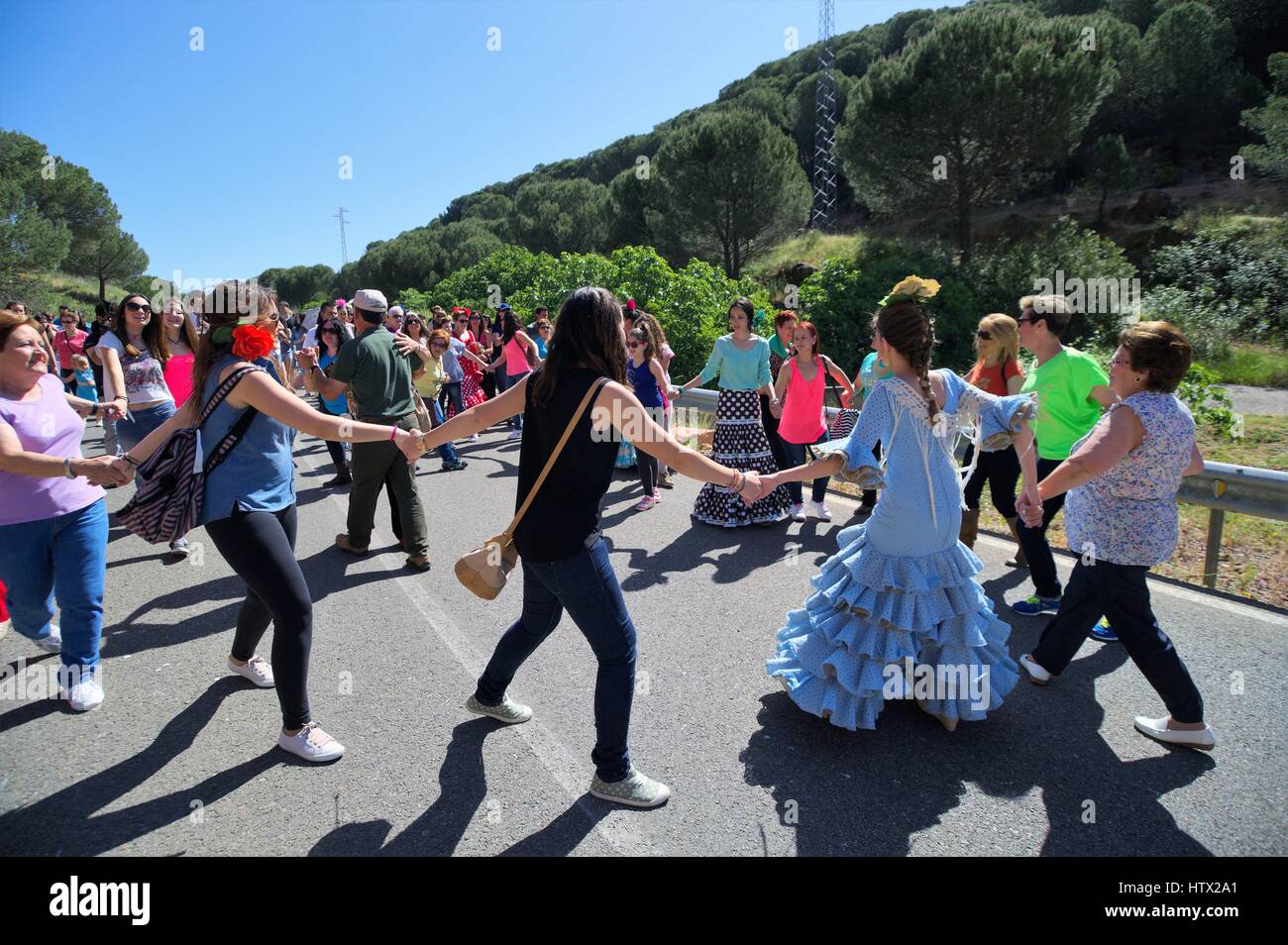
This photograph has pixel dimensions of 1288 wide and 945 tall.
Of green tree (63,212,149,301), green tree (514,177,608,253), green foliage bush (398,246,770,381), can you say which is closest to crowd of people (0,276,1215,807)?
green foliage bush (398,246,770,381)

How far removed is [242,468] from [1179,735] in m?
4.25

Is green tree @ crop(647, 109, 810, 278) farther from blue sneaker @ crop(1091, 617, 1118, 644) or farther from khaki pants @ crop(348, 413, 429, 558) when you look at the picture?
blue sneaker @ crop(1091, 617, 1118, 644)

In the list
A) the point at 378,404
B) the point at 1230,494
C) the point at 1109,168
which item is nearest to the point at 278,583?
the point at 378,404

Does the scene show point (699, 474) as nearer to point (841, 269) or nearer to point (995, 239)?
point (841, 269)

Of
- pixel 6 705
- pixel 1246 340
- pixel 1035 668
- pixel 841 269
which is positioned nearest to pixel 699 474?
pixel 1035 668

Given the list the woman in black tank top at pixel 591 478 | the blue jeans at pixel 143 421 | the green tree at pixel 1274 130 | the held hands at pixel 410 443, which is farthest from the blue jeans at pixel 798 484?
the green tree at pixel 1274 130

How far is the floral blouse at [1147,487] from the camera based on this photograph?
322 cm

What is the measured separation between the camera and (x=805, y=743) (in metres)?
3.31

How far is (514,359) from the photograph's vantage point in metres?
11.2

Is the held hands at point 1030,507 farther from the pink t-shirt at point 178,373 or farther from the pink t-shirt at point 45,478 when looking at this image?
the pink t-shirt at point 178,373

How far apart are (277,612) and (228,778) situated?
76cm

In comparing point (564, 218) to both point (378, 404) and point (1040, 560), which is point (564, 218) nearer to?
point (378, 404)

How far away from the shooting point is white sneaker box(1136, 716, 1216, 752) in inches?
125
